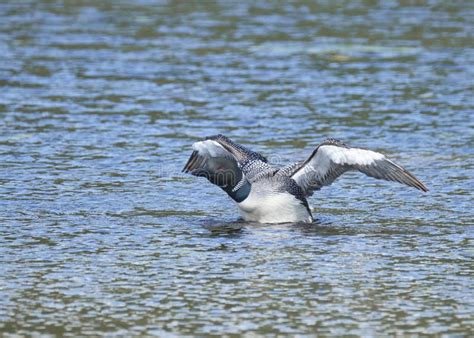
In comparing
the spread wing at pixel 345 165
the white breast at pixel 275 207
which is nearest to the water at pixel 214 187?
the white breast at pixel 275 207

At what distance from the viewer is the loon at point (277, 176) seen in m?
13.1

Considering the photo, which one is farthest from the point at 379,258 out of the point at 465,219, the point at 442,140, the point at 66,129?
the point at 66,129

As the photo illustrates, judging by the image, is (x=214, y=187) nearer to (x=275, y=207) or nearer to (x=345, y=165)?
(x=275, y=207)

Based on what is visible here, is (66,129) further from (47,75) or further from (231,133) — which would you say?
(47,75)

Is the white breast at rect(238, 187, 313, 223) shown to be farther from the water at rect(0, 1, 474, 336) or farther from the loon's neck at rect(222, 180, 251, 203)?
the water at rect(0, 1, 474, 336)

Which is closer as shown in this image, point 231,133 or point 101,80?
point 231,133

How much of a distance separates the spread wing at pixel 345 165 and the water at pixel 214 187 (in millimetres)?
455

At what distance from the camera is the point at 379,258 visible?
11.5m

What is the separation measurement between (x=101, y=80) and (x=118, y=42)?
3.63 metres

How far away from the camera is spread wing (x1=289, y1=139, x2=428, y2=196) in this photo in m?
13.0

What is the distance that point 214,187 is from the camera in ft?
49.4

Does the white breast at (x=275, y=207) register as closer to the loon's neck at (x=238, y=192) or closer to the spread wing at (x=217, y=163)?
the loon's neck at (x=238, y=192)

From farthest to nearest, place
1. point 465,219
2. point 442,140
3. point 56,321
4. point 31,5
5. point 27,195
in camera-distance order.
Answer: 1. point 31,5
2. point 442,140
3. point 27,195
4. point 465,219
5. point 56,321

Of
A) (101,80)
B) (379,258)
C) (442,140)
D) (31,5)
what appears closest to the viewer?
(379,258)
